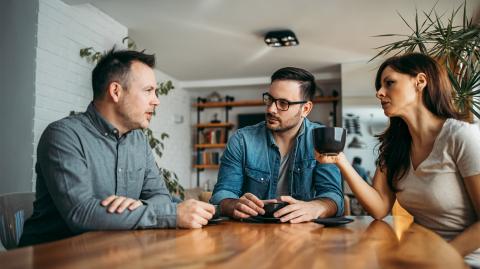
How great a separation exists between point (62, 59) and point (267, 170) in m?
2.66

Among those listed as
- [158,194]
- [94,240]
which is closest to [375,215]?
[158,194]

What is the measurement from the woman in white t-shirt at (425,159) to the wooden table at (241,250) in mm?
428

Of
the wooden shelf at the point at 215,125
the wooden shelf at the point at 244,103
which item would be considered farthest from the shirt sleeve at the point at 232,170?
the wooden shelf at the point at 215,125

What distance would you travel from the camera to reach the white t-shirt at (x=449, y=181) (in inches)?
55.2

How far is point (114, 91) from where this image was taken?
5.32 ft

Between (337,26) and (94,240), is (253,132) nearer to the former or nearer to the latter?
(94,240)

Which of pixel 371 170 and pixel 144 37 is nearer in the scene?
pixel 144 37

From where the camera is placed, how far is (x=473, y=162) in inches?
53.7

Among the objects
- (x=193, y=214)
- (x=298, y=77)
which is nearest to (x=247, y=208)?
(x=193, y=214)

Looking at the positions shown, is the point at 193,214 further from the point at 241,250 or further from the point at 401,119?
the point at 401,119

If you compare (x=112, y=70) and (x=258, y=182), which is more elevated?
(x=112, y=70)

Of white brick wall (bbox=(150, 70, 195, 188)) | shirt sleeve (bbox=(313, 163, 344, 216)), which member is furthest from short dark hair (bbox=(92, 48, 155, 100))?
white brick wall (bbox=(150, 70, 195, 188))

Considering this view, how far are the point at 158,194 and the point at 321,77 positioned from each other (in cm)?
581

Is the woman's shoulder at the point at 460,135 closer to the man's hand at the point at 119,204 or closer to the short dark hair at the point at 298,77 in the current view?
the short dark hair at the point at 298,77
